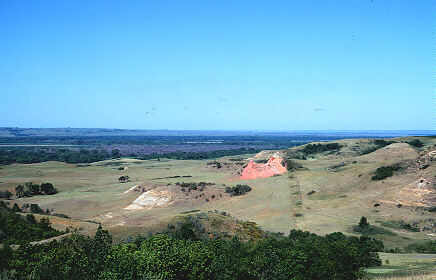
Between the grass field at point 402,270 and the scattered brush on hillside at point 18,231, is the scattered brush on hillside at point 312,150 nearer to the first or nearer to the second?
the grass field at point 402,270

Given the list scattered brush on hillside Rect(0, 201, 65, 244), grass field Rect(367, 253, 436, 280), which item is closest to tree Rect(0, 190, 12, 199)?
scattered brush on hillside Rect(0, 201, 65, 244)

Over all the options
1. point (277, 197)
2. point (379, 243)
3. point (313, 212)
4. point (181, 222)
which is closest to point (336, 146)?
point (277, 197)

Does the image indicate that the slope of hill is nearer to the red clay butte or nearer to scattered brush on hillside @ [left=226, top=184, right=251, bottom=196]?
scattered brush on hillside @ [left=226, top=184, right=251, bottom=196]

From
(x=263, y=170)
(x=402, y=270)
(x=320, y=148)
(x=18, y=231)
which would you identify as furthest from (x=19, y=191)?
(x=320, y=148)

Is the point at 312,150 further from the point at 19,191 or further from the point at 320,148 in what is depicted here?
the point at 19,191

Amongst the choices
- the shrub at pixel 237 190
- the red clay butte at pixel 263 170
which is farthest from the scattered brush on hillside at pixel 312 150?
the shrub at pixel 237 190

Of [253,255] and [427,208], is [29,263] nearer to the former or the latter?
[253,255]

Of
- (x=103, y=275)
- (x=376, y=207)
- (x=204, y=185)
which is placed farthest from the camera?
(x=204, y=185)
